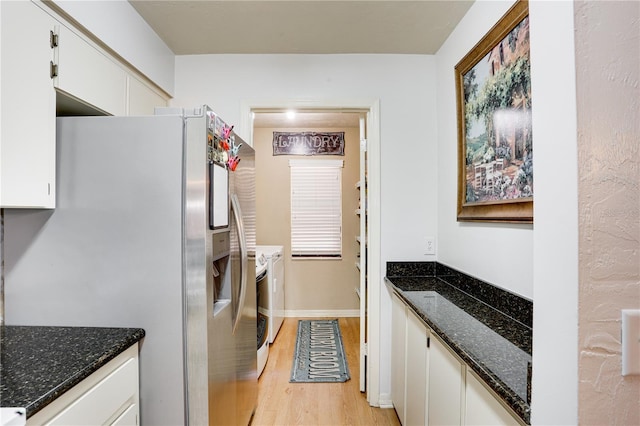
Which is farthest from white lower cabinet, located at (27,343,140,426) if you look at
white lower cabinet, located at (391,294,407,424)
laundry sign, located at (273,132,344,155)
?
laundry sign, located at (273,132,344,155)

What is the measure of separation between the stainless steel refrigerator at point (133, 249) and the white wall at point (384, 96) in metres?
1.05

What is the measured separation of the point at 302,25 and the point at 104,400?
2.03 m

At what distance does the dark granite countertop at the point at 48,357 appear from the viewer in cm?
84

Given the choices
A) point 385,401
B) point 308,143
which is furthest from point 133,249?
point 308,143

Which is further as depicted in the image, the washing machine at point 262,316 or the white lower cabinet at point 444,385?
the washing machine at point 262,316

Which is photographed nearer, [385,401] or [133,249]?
[133,249]

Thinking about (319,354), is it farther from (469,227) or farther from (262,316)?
(469,227)

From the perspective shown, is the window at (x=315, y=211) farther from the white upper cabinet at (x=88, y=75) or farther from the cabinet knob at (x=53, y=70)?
the cabinet knob at (x=53, y=70)

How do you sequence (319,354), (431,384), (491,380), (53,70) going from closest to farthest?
(491,380) < (53,70) < (431,384) < (319,354)

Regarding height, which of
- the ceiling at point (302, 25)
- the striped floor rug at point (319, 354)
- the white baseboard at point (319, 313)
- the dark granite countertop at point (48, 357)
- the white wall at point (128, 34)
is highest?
the ceiling at point (302, 25)

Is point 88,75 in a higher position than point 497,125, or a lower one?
higher

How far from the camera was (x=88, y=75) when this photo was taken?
1.46 metres

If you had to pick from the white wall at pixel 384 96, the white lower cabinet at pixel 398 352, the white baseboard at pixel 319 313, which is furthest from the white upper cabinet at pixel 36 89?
the white baseboard at pixel 319 313

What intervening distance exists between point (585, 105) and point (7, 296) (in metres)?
1.94
